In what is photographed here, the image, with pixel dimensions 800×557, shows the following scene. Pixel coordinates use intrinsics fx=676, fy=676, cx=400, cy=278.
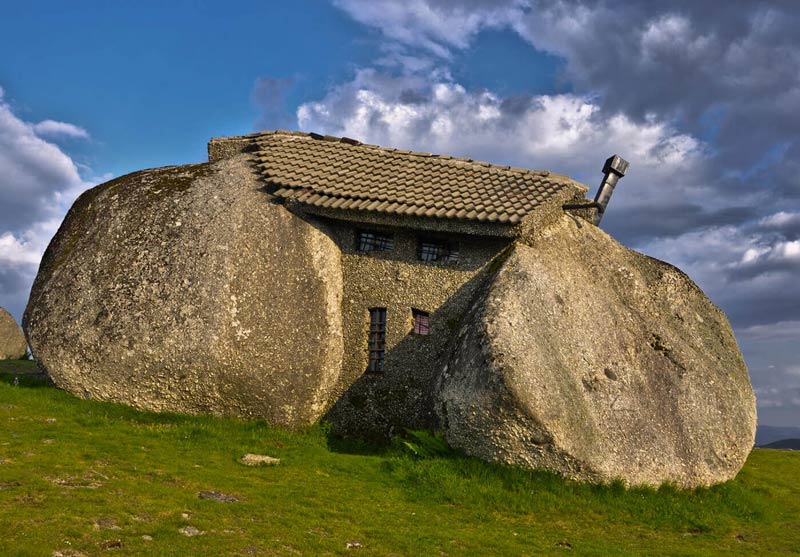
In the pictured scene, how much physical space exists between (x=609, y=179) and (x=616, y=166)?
551 millimetres

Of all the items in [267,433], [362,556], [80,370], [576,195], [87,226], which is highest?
[576,195]

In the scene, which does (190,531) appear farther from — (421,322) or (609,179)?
(609,179)

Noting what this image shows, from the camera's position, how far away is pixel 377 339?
19734 mm

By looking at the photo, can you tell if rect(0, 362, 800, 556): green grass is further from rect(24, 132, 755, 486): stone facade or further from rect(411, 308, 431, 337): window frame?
rect(411, 308, 431, 337): window frame

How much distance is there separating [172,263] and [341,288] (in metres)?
4.80

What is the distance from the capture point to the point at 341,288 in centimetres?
2002

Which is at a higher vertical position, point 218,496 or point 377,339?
point 377,339

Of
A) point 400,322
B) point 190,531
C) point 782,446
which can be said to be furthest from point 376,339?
point 782,446

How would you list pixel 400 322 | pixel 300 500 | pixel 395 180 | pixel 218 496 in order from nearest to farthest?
1. pixel 218 496
2. pixel 300 500
3. pixel 400 322
4. pixel 395 180

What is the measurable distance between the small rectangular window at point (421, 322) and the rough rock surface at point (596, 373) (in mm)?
2114

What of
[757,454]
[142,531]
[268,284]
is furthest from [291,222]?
[757,454]

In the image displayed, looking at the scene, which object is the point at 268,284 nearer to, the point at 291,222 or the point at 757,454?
the point at 291,222

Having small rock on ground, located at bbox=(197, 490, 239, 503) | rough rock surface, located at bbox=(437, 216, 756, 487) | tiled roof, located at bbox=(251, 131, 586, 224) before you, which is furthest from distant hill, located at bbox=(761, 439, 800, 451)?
small rock on ground, located at bbox=(197, 490, 239, 503)

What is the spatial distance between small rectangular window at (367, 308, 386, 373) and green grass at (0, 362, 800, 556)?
246 centimetres
